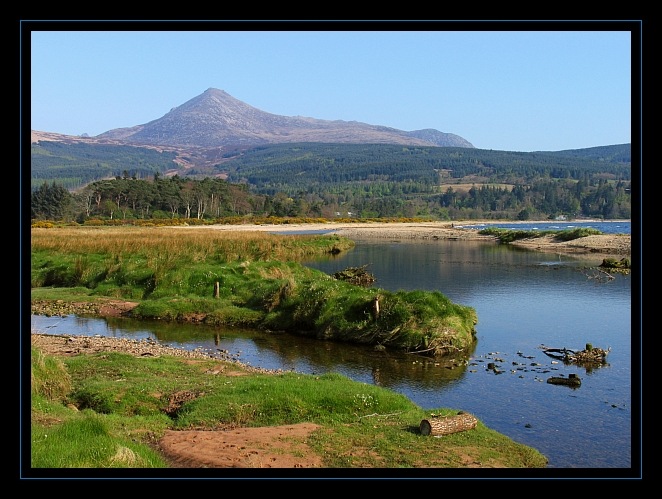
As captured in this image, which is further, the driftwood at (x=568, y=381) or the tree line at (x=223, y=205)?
the tree line at (x=223, y=205)

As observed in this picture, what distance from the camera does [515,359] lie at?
2027 centimetres

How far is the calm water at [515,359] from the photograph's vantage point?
13.7 metres

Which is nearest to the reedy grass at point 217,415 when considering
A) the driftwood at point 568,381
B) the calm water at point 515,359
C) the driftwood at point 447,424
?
the driftwood at point 447,424

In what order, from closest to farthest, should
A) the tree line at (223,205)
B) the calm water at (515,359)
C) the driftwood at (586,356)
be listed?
the calm water at (515,359) < the driftwood at (586,356) < the tree line at (223,205)

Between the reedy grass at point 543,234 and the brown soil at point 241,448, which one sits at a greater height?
the reedy grass at point 543,234

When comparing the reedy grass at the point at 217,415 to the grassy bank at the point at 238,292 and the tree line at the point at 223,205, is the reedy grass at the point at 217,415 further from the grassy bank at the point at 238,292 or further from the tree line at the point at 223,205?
the tree line at the point at 223,205

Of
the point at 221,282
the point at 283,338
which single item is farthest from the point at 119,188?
the point at 283,338

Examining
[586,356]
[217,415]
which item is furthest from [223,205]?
[217,415]

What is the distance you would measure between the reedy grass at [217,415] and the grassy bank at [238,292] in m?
6.83

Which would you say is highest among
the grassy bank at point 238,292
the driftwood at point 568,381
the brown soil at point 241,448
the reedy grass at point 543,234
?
the reedy grass at point 543,234

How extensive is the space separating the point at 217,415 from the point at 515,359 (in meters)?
11.1

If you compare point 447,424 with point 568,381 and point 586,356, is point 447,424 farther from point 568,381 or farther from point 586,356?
point 586,356

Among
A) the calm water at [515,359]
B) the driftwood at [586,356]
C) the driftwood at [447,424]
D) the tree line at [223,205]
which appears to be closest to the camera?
the driftwood at [447,424]
